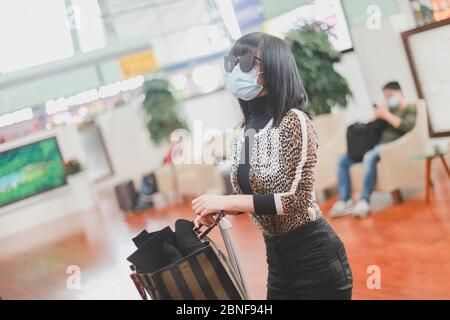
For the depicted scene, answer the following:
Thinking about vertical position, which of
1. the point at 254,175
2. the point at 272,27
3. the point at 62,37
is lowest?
the point at 254,175

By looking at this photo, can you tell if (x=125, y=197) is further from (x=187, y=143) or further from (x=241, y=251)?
(x=241, y=251)

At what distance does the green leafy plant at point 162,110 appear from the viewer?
17.8ft

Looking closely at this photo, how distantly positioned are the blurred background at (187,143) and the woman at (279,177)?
0.28m

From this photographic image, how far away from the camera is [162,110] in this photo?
550 cm

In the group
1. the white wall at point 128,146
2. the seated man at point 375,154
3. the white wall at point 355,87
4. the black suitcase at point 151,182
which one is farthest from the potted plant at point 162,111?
the white wall at point 355,87

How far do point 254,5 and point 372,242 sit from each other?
139 cm

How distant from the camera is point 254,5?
2268 mm

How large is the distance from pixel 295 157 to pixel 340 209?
2183 mm

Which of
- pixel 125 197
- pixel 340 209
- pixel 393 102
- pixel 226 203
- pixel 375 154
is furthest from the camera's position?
pixel 375 154

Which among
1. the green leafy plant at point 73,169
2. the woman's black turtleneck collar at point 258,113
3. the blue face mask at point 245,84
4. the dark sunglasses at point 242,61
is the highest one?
the dark sunglasses at point 242,61

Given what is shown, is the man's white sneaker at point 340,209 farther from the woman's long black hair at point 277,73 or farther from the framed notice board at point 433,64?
the woman's long black hair at point 277,73

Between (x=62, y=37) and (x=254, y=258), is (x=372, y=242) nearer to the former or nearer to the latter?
(x=254, y=258)

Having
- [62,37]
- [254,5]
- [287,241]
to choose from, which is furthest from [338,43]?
[287,241]

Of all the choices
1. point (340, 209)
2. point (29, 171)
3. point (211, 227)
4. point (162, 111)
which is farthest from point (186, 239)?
point (162, 111)
